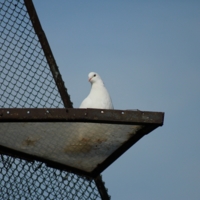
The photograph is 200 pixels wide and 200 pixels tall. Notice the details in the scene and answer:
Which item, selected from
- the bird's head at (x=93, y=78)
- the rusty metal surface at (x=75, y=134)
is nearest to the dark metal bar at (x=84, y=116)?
the rusty metal surface at (x=75, y=134)

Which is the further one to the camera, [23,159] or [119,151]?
[23,159]

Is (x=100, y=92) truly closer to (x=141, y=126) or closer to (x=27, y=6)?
(x=27, y=6)

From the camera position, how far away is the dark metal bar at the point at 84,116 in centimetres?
423

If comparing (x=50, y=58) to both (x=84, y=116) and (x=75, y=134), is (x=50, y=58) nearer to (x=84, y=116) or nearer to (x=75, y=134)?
(x=75, y=134)

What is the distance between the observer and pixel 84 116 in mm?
4219

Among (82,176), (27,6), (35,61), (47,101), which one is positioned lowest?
(82,176)

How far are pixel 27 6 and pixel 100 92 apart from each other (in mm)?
1280

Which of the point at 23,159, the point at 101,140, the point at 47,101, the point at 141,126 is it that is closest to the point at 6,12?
the point at 47,101

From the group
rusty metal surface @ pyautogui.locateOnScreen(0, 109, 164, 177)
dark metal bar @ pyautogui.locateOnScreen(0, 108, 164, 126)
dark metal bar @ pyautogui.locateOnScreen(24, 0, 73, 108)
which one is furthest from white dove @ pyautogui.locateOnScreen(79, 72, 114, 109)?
dark metal bar @ pyautogui.locateOnScreen(0, 108, 164, 126)

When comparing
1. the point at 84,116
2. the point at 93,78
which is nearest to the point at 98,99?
the point at 93,78

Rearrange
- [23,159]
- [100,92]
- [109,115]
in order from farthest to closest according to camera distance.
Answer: [100,92] < [23,159] < [109,115]

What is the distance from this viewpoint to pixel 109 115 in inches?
167

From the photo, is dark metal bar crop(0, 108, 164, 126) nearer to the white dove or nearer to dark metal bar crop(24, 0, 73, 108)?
dark metal bar crop(24, 0, 73, 108)

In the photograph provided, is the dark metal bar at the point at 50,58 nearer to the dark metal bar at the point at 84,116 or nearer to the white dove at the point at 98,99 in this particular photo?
the white dove at the point at 98,99
